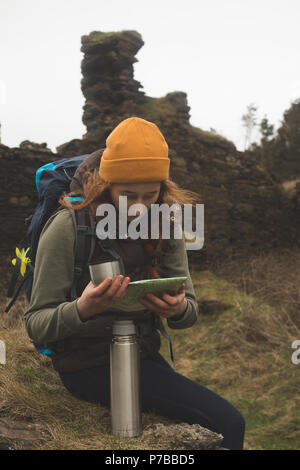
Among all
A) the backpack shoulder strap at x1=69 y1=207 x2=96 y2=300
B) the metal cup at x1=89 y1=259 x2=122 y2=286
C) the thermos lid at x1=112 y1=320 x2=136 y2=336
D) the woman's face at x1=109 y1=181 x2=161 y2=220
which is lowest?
the thermos lid at x1=112 y1=320 x2=136 y2=336

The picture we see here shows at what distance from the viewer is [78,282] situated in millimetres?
1562

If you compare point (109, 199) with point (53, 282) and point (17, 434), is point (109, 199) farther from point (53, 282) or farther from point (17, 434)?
point (17, 434)

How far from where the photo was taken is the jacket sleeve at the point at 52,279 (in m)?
1.44

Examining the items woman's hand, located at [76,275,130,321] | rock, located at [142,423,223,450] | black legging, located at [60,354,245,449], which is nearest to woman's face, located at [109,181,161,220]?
woman's hand, located at [76,275,130,321]

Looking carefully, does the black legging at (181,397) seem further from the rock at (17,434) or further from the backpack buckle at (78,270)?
the backpack buckle at (78,270)

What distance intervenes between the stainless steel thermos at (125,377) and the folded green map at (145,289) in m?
0.12

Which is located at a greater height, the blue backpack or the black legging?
the blue backpack

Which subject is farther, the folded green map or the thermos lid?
the thermos lid

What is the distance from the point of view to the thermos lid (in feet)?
4.91

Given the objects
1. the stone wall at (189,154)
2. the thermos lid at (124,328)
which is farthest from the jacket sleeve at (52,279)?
the stone wall at (189,154)

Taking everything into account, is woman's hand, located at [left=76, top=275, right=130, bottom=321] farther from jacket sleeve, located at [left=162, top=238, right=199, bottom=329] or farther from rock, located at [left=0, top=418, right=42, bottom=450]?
rock, located at [left=0, top=418, right=42, bottom=450]

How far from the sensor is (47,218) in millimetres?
1660

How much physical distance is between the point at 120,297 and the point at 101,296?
5 centimetres

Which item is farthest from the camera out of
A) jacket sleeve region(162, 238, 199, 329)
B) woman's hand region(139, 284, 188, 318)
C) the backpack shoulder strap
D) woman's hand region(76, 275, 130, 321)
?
jacket sleeve region(162, 238, 199, 329)
